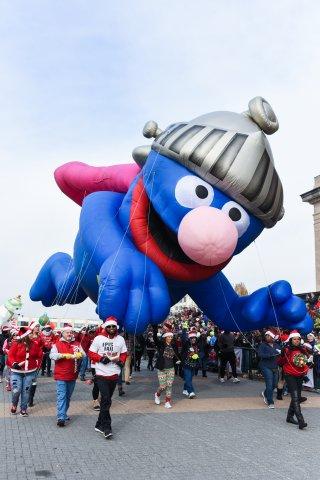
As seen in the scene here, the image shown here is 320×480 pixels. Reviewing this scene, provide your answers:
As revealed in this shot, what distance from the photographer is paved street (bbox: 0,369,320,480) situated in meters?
5.11

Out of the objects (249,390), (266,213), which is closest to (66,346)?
(266,213)

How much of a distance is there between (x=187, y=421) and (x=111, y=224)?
3.74 m

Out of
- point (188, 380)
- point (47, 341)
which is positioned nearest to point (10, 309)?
point (47, 341)

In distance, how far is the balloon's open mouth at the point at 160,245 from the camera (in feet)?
28.6

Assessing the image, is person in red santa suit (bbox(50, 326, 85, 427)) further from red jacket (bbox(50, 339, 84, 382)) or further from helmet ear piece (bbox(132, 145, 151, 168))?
helmet ear piece (bbox(132, 145, 151, 168))

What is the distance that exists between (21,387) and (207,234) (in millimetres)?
3943

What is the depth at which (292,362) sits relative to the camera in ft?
25.4

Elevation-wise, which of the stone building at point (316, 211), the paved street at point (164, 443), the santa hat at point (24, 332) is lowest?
the paved street at point (164, 443)

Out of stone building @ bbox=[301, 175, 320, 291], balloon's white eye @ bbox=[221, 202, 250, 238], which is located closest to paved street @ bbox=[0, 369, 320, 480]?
balloon's white eye @ bbox=[221, 202, 250, 238]

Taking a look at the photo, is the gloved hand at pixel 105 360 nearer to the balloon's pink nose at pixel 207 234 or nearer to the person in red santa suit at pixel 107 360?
the person in red santa suit at pixel 107 360

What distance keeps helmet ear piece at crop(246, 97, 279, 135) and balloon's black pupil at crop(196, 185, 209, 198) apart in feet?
5.55

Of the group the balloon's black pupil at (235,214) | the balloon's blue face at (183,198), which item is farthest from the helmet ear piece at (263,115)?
the balloon's black pupil at (235,214)

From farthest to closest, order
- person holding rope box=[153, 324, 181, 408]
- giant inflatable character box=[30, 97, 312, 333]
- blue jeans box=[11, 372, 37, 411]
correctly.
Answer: person holding rope box=[153, 324, 181, 408]
blue jeans box=[11, 372, 37, 411]
giant inflatable character box=[30, 97, 312, 333]

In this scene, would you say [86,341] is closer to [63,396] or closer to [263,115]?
[63,396]
